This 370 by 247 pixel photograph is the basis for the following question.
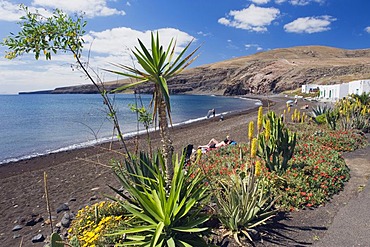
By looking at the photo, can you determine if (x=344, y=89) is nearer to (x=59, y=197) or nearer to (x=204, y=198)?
(x=59, y=197)

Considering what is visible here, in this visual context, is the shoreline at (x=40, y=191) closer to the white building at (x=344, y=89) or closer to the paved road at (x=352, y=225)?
the paved road at (x=352, y=225)

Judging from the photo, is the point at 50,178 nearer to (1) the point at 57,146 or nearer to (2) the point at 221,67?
(1) the point at 57,146

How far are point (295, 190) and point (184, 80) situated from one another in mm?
174035

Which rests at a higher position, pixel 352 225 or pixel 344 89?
pixel 344 89

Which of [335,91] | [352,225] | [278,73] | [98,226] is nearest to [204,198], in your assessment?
[98,226]

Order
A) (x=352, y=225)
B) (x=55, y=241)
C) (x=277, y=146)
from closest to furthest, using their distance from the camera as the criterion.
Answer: (x=55, y=241)
(x=352, y=225)
(x=277, y=146)

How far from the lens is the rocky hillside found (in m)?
95.7

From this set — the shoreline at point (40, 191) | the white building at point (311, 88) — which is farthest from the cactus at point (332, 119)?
the white building at point (311, 88)

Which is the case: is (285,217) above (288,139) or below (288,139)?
below

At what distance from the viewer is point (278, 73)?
120625 mm

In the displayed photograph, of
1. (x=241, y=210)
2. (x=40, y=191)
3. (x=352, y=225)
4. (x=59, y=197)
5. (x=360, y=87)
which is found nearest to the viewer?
(x=241, y=210)

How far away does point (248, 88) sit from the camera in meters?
131

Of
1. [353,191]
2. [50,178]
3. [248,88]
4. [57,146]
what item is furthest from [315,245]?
[248,88]

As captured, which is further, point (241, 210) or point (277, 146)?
point (277, 146)
